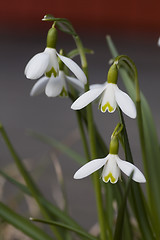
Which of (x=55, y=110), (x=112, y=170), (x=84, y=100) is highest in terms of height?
(x=84, y=100)

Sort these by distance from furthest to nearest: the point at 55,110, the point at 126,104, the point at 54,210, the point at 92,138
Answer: the point at 55,110
the point at 54,210
the point at 92,138
the point at 126,104

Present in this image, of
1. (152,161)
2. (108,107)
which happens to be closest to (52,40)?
(108,107)

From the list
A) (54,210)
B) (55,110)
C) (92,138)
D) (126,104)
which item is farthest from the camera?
(55,110)

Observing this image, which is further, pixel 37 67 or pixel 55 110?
pixel 55 110

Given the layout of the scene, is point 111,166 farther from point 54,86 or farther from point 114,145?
point 54,86

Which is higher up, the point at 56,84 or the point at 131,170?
the point at 56,84

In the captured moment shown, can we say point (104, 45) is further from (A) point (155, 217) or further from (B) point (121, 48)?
(A) point (155, 217)

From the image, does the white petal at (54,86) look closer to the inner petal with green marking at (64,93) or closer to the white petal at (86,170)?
the inner petal with green marking at (64,93)
